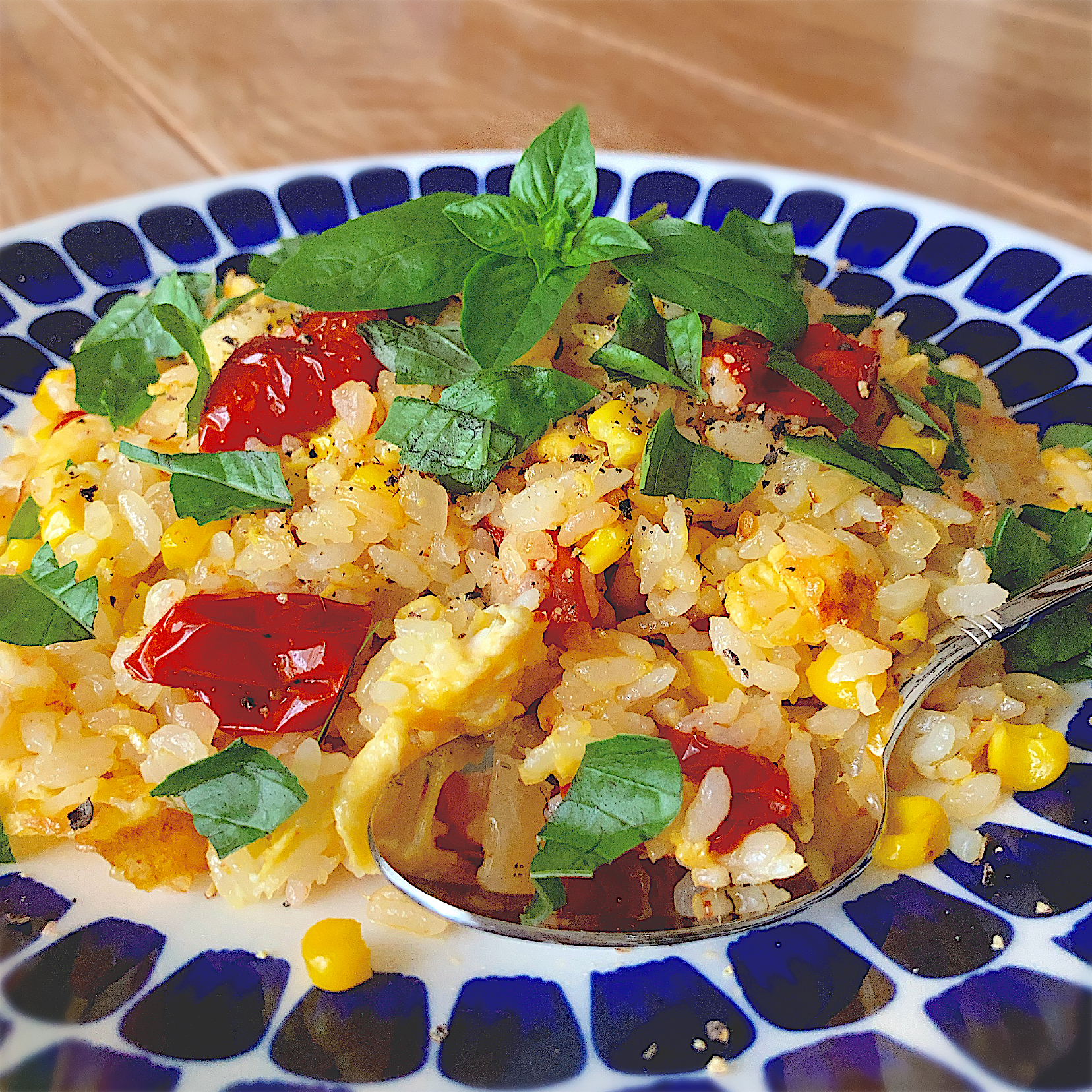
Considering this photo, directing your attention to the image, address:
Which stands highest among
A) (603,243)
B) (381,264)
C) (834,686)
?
(603,243)

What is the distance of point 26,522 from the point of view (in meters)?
2.66

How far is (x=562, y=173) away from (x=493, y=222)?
234mm

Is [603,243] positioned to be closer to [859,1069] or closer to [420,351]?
[420,351]

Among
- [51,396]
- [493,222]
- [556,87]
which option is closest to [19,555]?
[51,396]

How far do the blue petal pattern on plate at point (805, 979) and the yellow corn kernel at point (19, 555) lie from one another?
1.84m

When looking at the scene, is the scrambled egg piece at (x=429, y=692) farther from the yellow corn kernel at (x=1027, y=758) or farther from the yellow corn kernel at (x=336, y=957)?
the yellow corn kernel at (x=1027, y=758)

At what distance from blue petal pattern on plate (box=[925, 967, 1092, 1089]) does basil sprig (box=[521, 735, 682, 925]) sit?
0.58 m

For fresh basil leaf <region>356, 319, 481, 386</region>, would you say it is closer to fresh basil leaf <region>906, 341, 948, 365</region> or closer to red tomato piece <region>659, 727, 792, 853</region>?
red tomato piece <region>659, 727, 792, 853</region>

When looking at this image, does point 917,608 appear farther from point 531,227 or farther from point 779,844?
point 531,227

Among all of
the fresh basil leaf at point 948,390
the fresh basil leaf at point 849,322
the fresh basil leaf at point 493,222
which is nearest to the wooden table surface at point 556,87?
the fresh basil leaf at point 948,390

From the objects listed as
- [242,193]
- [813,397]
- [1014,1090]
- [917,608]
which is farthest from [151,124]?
[1014,1090]

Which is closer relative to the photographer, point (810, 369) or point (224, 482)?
point (224, 482)

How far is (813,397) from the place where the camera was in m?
2.52

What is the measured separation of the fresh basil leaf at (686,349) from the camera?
249 centimetres
